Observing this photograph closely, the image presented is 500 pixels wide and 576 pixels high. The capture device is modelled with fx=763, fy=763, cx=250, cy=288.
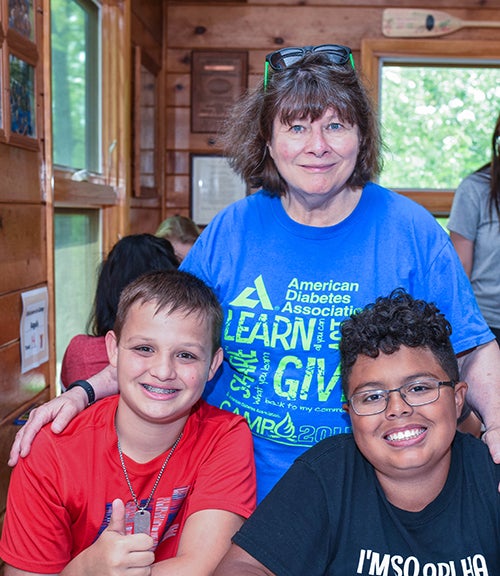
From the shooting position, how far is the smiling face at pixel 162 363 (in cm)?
139

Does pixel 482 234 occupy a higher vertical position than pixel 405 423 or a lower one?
higher

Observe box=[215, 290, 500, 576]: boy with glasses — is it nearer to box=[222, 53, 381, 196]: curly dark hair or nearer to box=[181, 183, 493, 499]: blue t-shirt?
box=[181, 183, 493, 499]: blue t-shirt

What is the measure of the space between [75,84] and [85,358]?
50.1 inches

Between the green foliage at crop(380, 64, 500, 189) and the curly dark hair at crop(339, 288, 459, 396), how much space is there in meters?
3.30

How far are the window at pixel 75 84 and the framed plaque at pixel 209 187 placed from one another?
1271 mm

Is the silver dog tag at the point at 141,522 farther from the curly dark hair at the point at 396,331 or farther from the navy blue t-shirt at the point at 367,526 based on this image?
the curly dark hair at the point at 396,331

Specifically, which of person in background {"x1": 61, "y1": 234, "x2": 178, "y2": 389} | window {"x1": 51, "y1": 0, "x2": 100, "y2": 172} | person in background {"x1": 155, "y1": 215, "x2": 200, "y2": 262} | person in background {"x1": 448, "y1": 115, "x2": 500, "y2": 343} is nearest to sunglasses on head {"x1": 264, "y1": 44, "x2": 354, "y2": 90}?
person in background {"x1": 61, "y1": 234, "x2": 178, "y2": 389}

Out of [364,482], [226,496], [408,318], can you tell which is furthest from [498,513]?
[226,496]

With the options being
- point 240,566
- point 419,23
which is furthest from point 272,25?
point 240,566

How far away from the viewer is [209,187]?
4.54 metres

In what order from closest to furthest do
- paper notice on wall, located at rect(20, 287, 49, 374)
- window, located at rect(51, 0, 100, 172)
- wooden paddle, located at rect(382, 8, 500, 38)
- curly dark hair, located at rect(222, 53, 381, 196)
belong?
1. curly dark hair, located at rect(222, 53, 381, 196)
2. paper notice on wall, located at rect(20, 287, 49, 374)
3. window, located at rect(51, 0, 100, 172)
4. wooden paddle, located at rect(382, 8, 500, 38)

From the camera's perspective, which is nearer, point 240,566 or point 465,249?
point 240,566

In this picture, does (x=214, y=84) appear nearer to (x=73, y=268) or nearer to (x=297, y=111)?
(x=73, y=268)

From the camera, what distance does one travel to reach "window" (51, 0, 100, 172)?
2.67 meters
